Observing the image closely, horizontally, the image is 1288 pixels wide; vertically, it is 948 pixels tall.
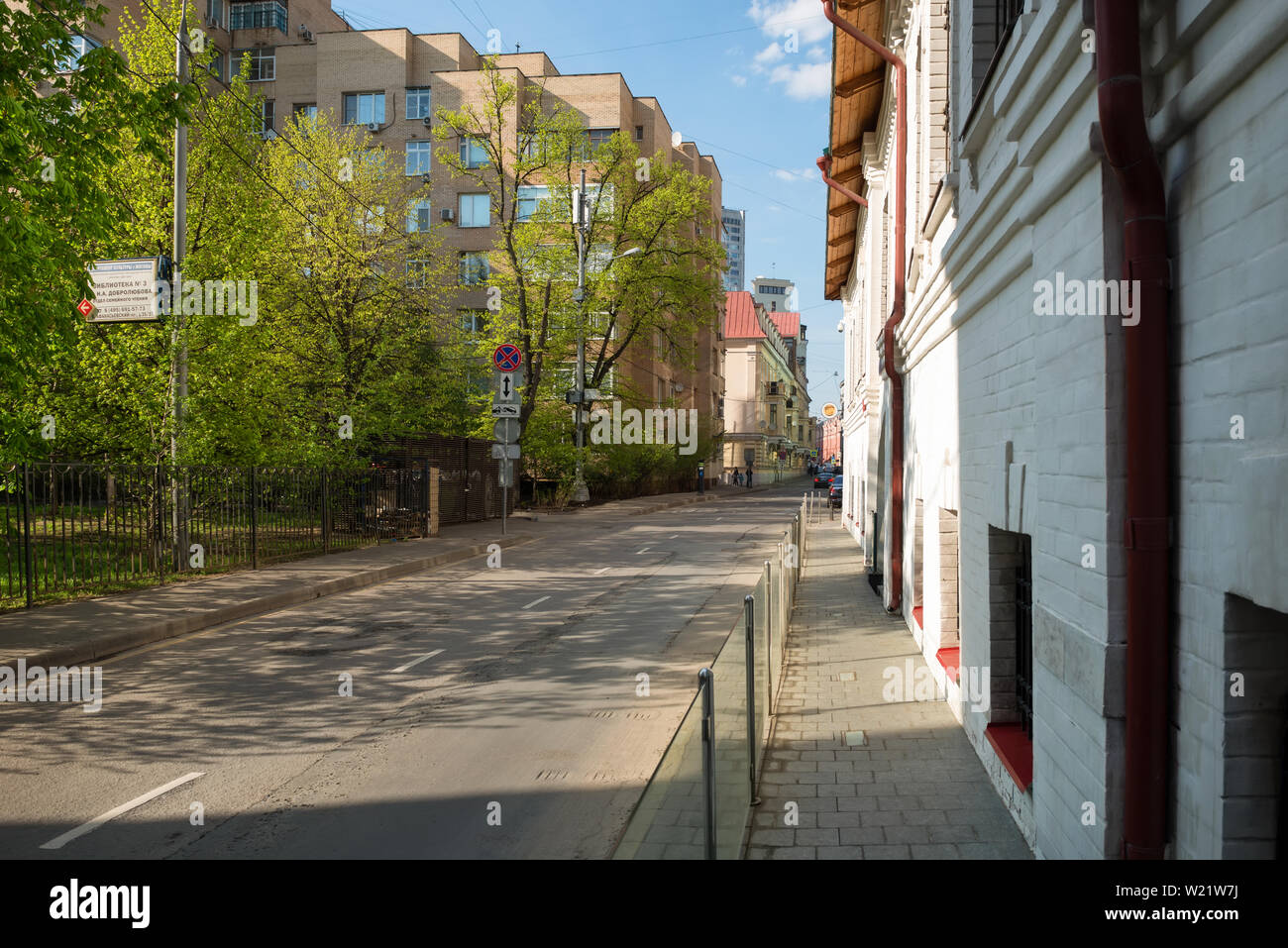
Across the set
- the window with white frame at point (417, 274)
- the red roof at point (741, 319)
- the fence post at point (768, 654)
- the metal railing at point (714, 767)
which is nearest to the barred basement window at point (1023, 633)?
the metal railing at point (714, 767)

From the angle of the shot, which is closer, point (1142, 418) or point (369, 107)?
point (1142, 418)

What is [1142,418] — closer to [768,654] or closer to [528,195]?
[768,654]

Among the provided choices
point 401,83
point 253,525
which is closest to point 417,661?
point 253,525

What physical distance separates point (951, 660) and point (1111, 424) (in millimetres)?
4917

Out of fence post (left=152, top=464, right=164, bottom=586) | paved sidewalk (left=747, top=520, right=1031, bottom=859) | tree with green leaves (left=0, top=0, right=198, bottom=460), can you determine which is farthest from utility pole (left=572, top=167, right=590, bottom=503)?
paved sidewalk (left=747, top=520, right=1031, bottom=859)

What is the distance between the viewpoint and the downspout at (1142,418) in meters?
3.01

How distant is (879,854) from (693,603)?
8678 millimetres

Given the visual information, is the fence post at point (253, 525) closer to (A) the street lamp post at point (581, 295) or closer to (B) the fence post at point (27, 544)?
(B) the fence post at point (27, 544)

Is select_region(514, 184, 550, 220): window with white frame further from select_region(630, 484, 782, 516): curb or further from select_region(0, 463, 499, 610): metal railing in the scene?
select_region(0, 463, 499, 610): metal railing

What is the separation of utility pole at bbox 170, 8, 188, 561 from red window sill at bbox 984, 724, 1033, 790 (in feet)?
41.2

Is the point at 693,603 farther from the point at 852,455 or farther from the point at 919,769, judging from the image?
the point at 852,455

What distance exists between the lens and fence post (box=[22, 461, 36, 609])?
1148cm

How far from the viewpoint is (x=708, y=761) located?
12.2 feet

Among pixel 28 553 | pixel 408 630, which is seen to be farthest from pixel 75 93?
pixel 408 630
